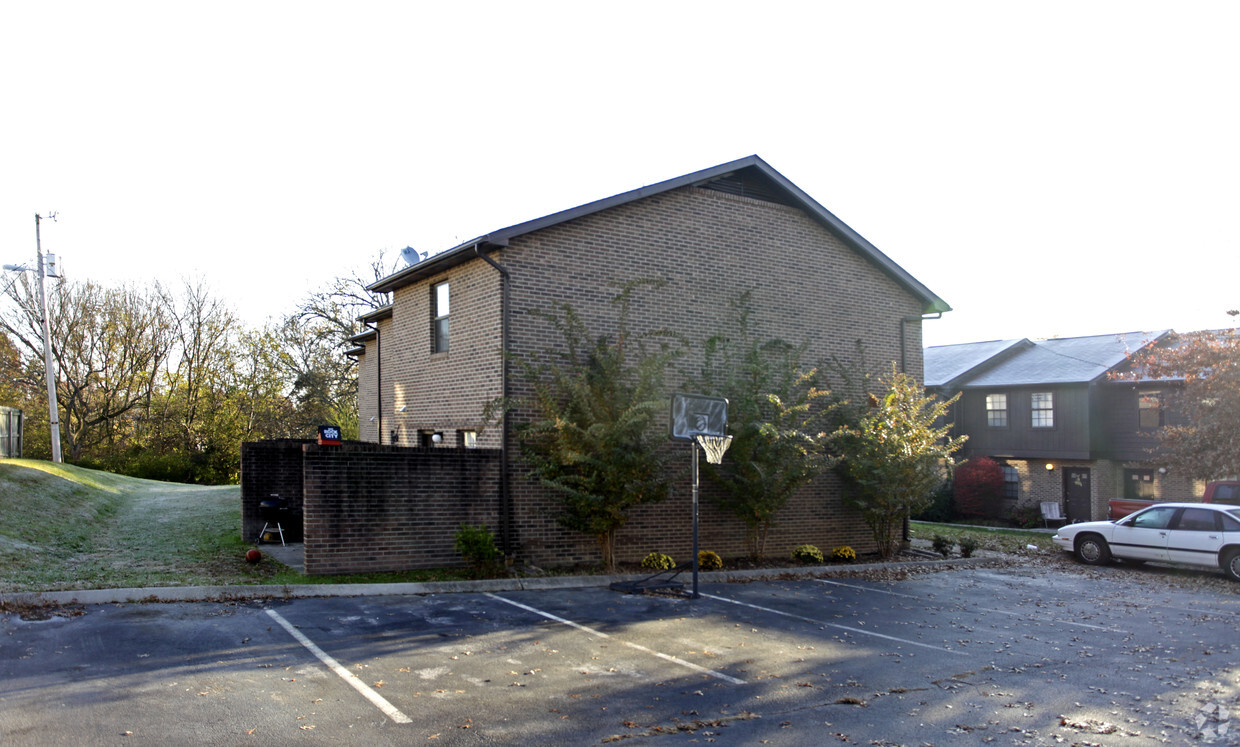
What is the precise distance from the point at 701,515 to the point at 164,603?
9.41m


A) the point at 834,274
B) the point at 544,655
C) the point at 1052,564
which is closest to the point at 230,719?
the point at 544,655

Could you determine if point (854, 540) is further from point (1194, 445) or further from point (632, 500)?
point (1194, 445)

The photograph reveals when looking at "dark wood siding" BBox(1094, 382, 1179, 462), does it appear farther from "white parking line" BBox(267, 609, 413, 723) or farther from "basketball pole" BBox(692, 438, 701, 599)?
"white parking line" BBox(267, 609, 413, 723)

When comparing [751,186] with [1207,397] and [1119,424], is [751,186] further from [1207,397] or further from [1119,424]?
[1119,424]

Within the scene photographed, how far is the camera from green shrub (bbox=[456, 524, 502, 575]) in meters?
13.3

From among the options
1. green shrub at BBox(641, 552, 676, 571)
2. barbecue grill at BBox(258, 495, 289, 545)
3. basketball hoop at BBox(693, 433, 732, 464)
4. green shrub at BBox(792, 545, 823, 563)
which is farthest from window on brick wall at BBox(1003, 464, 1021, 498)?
barbecue grill at BBox(258, 495, 289, 545)

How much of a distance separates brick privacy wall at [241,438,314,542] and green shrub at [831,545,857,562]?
10959 mm

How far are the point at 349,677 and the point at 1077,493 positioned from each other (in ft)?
99.2

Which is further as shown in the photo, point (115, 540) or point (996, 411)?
A: point (996, 411)

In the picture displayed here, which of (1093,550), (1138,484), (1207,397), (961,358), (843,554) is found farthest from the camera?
(961,358)

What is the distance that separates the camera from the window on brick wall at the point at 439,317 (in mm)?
17016

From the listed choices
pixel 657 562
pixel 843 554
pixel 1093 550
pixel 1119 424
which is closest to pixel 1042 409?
pixel 1119 424

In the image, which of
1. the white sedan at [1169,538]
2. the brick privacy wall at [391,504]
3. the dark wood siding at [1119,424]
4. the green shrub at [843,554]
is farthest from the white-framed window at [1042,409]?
the brick privacy wall at [391,504]

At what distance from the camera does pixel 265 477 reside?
17.3 meters
